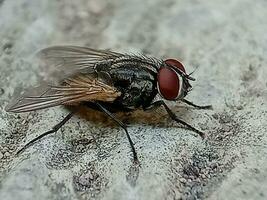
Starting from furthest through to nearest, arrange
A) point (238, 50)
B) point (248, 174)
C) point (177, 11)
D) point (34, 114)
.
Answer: point (177, 11) < point (238, 50) < point (34, 114) < point (248, 174)

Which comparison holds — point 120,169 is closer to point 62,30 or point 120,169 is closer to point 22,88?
point 22,88

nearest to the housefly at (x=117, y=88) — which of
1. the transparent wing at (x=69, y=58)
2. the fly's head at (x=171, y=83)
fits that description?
the fly's head at (x=171, y=83)

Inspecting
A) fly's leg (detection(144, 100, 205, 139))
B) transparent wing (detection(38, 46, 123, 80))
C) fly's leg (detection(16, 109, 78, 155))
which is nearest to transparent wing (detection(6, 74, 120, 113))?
fly's leg (detection(16, 109, 78, 155))

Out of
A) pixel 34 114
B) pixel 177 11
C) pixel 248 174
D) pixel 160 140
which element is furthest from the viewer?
pixel 177 11

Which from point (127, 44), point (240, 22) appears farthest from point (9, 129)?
point (240, 22)

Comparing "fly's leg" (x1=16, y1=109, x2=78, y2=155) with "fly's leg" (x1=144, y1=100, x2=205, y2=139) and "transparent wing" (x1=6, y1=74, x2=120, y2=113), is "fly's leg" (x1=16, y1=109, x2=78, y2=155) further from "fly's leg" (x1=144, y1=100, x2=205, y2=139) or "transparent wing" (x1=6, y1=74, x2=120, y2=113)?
"fly's leg" (x1=144, y1=100, x2=205, y2=139)

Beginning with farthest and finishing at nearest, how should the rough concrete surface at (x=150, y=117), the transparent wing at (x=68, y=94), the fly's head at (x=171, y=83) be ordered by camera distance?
the fly's head at (x=171, y=83)
the transparent wing at (x=68, y=94)
the rough concrete surface at (x=150, y=117)

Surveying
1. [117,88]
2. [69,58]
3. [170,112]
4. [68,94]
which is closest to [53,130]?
[68,94]

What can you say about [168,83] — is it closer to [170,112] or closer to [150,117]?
[170,112]

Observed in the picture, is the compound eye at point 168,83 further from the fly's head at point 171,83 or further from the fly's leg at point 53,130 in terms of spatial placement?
the fly's leg at point 53,130
